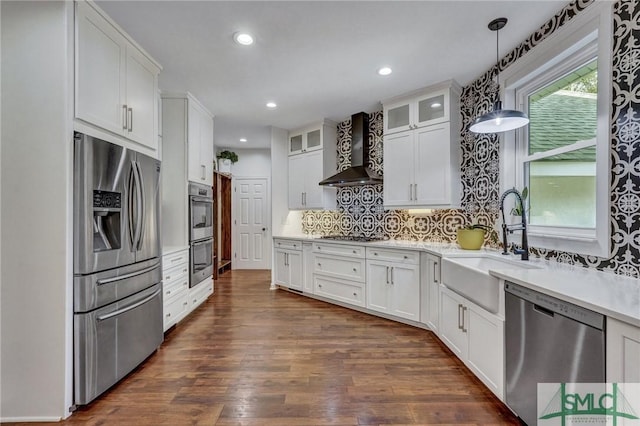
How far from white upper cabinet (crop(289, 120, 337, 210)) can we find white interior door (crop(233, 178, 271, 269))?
1.79m

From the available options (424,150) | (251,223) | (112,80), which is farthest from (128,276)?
(251,223)

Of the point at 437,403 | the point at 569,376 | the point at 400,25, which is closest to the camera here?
the point at 569,376

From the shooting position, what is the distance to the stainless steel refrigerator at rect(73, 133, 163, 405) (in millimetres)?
1786

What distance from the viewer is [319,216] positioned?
491 cm

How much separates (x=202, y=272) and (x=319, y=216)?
2.04 m

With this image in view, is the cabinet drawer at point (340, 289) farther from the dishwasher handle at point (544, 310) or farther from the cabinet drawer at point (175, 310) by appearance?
the dishwasher handle at point (544, 310)

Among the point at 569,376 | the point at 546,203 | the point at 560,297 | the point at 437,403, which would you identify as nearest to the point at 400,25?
the point at 546,203

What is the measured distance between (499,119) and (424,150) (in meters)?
1.35

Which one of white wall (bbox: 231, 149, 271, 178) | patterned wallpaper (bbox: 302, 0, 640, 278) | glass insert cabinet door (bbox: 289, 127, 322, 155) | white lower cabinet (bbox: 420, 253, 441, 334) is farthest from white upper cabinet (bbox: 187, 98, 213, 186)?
white lower cabinet (bbox: 420, 253, 441, 334)

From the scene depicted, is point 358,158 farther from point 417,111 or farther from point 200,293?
point 200,293

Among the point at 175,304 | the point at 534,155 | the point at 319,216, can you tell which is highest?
the point at 534,155

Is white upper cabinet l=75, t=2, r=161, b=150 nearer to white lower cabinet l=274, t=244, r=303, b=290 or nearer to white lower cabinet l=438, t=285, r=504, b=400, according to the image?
white lower cabinet l=274, t=244, r=303, b=290

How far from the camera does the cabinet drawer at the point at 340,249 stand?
11.8 ft

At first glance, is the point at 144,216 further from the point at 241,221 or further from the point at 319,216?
the point at 241,221
